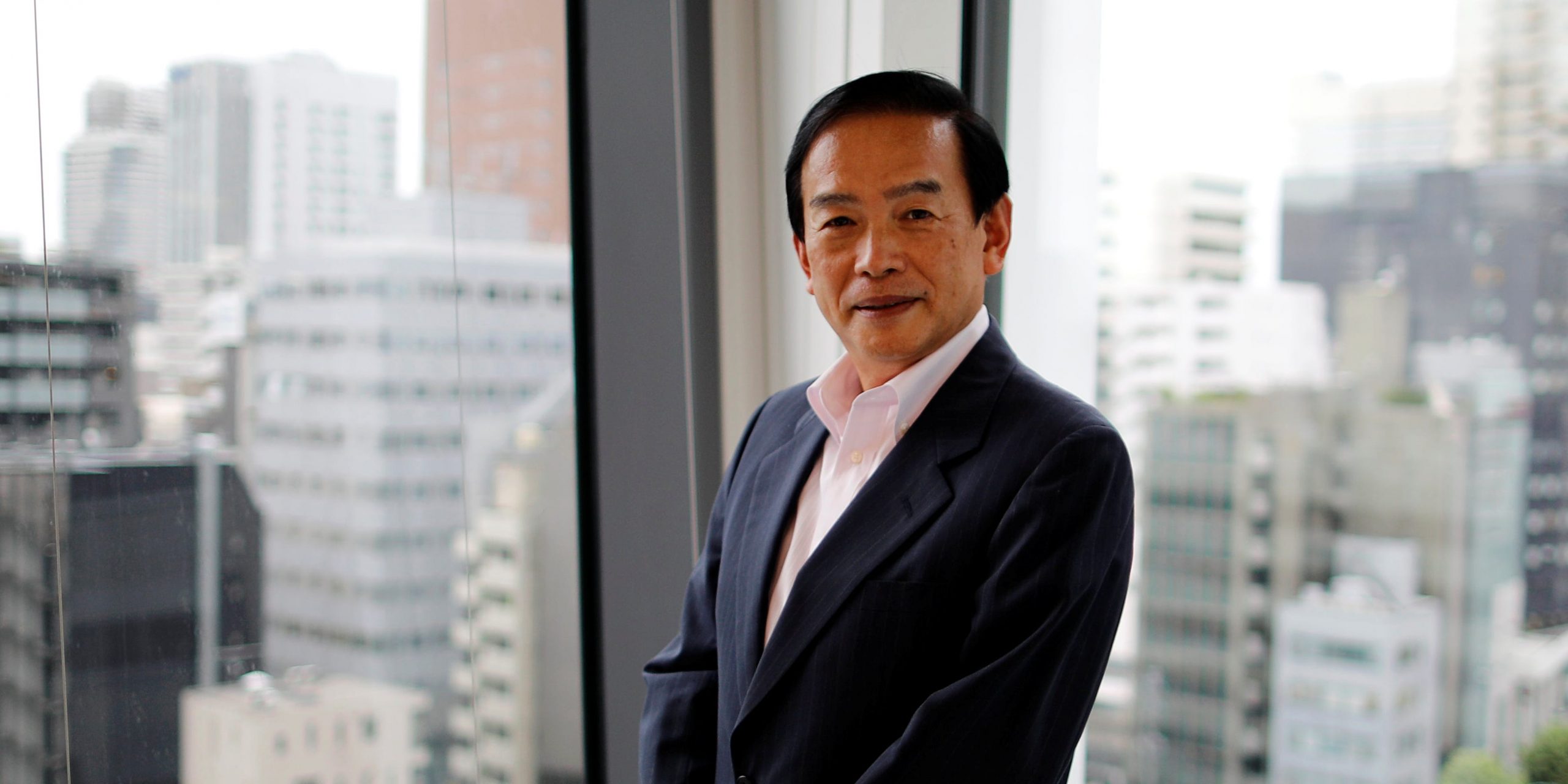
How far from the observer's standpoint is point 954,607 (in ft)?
3.58

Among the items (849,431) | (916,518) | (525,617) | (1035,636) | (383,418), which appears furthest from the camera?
(525,617)

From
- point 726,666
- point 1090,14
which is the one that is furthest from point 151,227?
point 1090,14

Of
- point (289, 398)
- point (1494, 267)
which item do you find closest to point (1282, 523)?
point (1494, 267)

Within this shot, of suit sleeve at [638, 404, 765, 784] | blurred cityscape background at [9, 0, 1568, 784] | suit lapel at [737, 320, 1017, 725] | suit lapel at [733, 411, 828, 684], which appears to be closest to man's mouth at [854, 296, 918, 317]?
suit lapel at [737, 320, 1017, 725]

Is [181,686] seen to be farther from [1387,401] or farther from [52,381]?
[1387,401]

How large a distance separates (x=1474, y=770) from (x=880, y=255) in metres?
1.27

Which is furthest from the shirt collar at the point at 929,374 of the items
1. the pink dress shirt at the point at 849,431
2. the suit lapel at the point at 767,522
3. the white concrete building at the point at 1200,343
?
the white concrete building at the point at 1200,343

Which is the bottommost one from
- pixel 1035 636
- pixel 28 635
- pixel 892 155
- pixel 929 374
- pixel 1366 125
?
pixel 28 635

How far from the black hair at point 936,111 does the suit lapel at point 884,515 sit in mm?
204

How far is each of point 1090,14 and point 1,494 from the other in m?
1.79

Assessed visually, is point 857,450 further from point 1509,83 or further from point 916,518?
point 1509,83

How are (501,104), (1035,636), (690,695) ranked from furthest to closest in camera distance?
(501,104) → (690,695) → (1035,636)

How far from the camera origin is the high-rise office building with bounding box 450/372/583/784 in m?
1.83

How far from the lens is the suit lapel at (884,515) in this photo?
112cm
